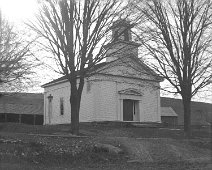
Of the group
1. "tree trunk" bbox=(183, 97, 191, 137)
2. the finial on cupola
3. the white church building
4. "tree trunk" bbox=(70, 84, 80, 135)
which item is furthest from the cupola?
the white church building

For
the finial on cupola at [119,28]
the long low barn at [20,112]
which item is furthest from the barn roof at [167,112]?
the finial on cupola at [119,28]

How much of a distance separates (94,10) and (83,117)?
1496 cm

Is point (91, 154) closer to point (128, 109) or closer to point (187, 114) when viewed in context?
point (187, 114)

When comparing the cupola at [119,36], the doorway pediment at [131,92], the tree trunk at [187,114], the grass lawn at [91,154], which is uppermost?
the cupola at [119,36]

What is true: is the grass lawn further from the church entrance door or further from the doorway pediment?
the church entrance door

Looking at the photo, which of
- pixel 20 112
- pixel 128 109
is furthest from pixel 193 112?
pixel 128 109

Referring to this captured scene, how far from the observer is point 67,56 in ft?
57.3

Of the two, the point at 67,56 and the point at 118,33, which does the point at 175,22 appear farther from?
the point at 67,56

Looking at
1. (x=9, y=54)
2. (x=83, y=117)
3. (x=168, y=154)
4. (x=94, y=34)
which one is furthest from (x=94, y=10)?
(x=83, y=117)

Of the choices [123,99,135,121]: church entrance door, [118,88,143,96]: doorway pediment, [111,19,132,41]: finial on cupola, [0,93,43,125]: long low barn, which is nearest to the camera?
[111,19,132,41]: finial on cupola

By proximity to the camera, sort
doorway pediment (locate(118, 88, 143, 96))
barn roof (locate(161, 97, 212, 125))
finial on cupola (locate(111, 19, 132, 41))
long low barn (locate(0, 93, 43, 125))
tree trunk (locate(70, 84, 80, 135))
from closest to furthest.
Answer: finial on cupola (locate(111, 19, 132, 41)) → tree trunk (locate(70, 84, 80, 135)) → doorway pediment (locate(118, 88, 143, 96)) → long low barn (locate(0, 93, 43, 125)) → barn roof (locate(161, 97, 212, 125))

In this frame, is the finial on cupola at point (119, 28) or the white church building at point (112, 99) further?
the white church building at point (112, 99)

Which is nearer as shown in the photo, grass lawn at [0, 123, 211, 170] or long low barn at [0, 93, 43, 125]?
grass lawn at [0, 123, 211, 170]

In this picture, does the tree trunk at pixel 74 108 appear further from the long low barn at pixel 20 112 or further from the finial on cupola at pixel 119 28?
the long low barn at pixel 20 112
